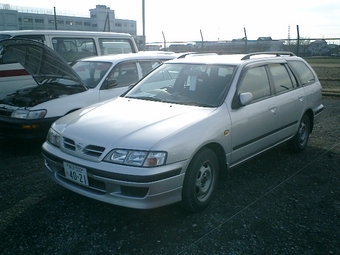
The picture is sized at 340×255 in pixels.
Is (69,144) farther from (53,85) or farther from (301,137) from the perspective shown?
(301,137)

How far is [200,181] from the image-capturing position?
3.44 metres

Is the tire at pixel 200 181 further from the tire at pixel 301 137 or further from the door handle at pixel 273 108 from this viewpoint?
the tire at pixel 301 137

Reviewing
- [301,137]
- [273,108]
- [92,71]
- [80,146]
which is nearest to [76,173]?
[80,146]

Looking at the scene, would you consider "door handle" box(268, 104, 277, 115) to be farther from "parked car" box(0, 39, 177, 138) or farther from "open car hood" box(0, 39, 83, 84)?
"open car hood" box(0, 39, 83, 84)

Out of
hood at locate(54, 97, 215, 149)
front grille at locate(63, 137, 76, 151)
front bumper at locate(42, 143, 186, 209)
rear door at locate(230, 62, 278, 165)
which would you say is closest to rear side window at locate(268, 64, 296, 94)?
rear door at locate(230, 62, 278, 165)

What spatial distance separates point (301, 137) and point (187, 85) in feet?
7.64

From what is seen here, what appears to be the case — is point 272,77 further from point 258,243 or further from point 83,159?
point 83,159

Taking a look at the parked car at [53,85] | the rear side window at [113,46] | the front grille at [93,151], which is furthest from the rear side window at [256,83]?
the rear side window at [113,46]

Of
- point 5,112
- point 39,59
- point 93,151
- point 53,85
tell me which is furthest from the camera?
point 53,85

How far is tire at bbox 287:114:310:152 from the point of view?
527cm

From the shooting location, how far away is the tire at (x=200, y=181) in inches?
126

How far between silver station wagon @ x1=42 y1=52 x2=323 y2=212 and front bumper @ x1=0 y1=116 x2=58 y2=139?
1359 millimetres

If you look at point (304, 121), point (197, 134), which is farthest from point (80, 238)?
point (304, 121)

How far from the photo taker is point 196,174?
3.26m
